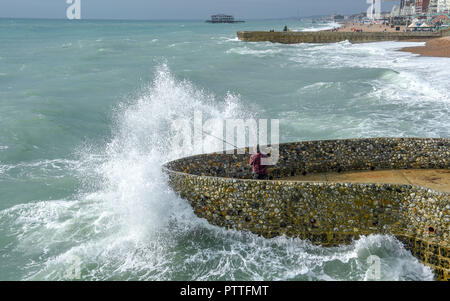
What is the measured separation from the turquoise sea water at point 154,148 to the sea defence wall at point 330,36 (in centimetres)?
1988

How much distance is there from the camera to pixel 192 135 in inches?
685

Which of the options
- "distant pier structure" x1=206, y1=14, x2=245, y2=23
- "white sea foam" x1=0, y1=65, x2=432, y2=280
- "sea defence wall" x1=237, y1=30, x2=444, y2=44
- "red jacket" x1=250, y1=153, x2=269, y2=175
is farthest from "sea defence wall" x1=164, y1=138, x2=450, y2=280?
"distant pier structure" x1=206, y1=14, x2=245, y2=23

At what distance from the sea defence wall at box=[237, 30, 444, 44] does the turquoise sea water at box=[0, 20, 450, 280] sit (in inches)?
783

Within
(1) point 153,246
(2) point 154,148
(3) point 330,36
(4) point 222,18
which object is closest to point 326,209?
(1) point 153,246

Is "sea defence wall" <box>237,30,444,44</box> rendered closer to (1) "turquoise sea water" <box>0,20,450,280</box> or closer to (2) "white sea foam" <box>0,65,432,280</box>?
(1) "turquoise sea water" <box>0,20,450,280</box>

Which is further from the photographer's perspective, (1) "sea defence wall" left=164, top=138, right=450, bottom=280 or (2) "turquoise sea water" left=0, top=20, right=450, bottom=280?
(2) "turquoise sea water" left=0, top=20, right=450, bottom=280

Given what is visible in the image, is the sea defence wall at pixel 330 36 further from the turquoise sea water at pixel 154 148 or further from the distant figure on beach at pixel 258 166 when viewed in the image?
the distant figure on beach at pixel 258 166

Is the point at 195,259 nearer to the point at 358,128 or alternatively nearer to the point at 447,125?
the point at 358,128

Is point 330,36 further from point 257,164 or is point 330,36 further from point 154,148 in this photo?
point 257,164

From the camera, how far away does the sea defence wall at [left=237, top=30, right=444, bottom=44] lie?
59.1m

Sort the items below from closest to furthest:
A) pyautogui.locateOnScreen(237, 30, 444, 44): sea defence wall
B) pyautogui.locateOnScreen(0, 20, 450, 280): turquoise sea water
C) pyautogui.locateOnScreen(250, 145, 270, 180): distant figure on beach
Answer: pyautogui.locateOnScreen(0, 20, 450, 280): turquoise sea water
pyautogui.locateOnScreen(250, 145, 270, 180): distant figure on beach
pyautogui.locateOnScreen(237, 30, 444, 44): sea defence wall

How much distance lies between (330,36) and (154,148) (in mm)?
56694

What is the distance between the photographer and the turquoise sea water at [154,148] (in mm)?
8344

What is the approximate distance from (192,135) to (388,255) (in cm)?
1082
